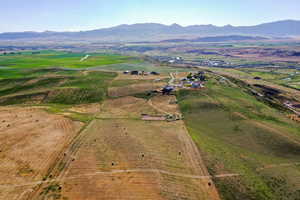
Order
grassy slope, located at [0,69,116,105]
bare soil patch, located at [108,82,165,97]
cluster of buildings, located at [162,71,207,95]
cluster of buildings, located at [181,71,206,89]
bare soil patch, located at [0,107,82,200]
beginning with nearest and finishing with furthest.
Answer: bare soil patch, located at [0,107,82,200]
grassy slope, located at [0,69,116,105]
bare soil patch, located at [108,82,165,97]
cluster of buildings, located at [162,71,207,95]
cluster of buildings, located at [181,71,206,89]

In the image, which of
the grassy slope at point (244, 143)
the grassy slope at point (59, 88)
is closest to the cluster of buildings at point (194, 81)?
the grassy slope at point (244, 143)

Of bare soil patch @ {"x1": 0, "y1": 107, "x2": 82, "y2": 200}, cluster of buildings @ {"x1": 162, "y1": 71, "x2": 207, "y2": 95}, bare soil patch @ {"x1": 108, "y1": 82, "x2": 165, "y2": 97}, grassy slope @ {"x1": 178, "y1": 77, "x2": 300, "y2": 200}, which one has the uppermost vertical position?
cluster of buildings @ {"x1": 162, "y1": 71, "x2": 207, "y2": 95}

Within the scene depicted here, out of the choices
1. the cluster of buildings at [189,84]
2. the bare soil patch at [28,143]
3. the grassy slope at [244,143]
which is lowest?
the grassy slope at [244,143]

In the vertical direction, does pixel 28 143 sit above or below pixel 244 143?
above

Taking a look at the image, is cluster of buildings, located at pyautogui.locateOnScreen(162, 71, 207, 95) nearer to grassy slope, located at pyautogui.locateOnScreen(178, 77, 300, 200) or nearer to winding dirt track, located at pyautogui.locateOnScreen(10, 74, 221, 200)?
grassy slope, located at pyautogui.locateOnScreen(178, 77, 300, 200)

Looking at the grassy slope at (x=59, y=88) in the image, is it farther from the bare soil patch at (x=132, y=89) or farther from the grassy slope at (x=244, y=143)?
the grassy slope at (x=244, y=143)

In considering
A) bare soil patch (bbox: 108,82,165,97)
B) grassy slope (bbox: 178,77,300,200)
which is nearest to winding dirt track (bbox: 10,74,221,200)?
grassy slope (bbox: 178,77,300,200)

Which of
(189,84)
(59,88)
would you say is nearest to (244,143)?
(189,84)

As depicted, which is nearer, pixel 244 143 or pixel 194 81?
pixel 244 143

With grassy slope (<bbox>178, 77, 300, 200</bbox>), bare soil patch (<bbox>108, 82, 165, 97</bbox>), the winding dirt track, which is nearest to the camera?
the winding dirt track

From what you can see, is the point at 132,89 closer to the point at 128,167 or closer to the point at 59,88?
the point at 59,88
